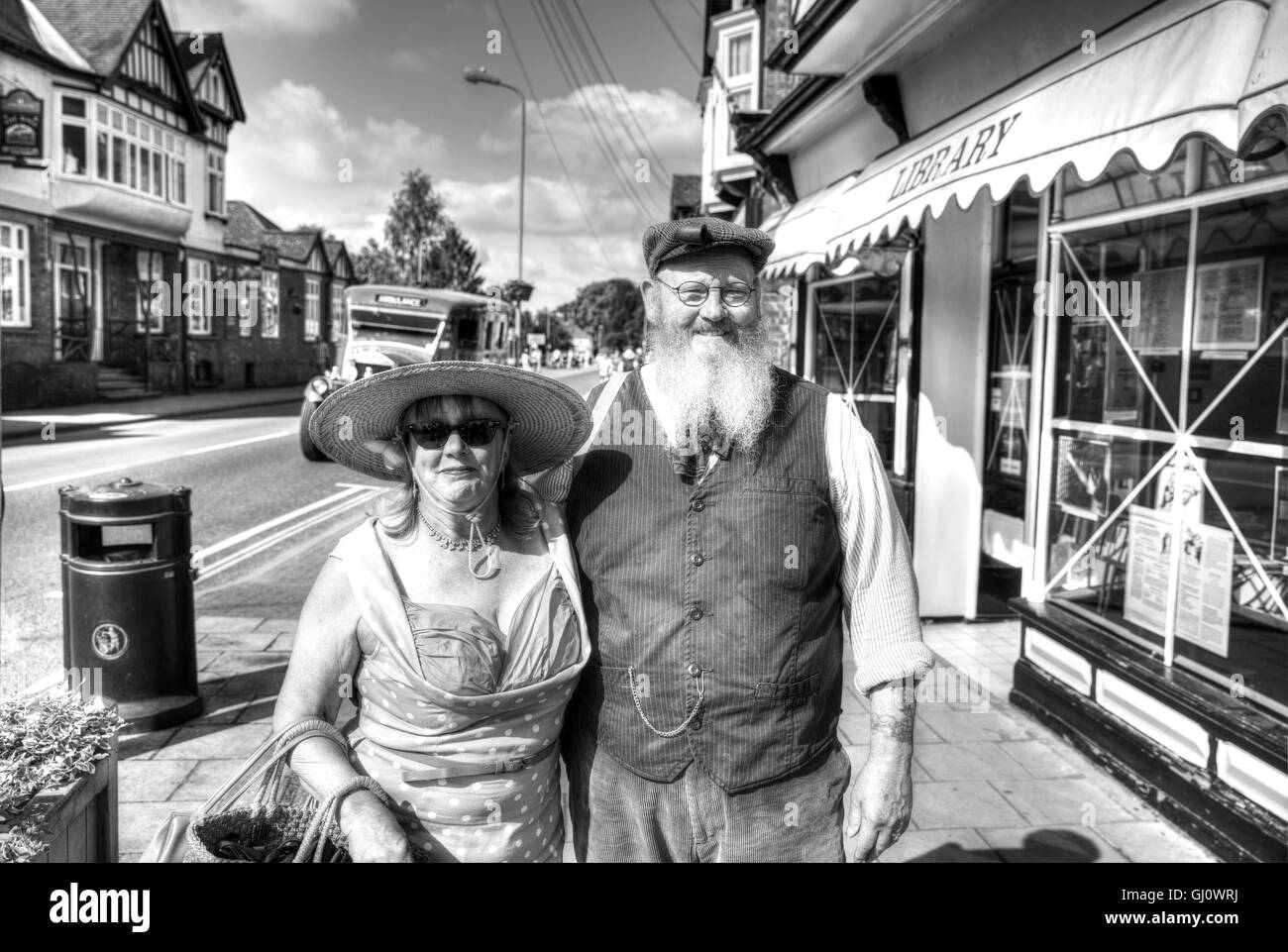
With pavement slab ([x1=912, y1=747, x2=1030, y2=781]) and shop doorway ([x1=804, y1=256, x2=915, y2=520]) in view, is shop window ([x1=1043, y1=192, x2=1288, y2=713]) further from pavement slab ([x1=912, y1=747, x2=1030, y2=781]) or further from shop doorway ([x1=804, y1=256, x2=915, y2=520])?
shop doorway ([x1=804, y1=256, x2=915, y2=520])

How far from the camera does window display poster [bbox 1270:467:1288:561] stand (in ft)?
12.8

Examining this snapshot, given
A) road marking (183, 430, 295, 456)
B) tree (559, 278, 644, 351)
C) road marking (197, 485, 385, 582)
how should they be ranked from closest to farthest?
road marking (197, 485, 385, 582) < road marking (183, 430, 295, 456) < tree (559, 278, 644, 351)

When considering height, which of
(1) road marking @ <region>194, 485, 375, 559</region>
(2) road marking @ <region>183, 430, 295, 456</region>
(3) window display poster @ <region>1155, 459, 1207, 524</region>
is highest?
(3) window display poster @ <region>1155, 459, 1207, 524</region>

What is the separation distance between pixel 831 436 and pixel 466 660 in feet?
3.00

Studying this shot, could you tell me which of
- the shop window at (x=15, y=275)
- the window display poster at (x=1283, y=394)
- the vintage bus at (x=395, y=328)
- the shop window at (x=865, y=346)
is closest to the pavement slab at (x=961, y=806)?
the window display poster at (x=1283, y=394)

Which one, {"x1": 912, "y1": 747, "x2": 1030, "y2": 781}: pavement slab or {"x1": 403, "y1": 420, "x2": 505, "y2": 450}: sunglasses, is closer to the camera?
{"x1": 403, "y1": 420, "x2": 505, "y2": 450}: sunglasses

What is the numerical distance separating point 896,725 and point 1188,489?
293 centimetres

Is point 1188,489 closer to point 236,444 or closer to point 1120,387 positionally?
point 1120,387

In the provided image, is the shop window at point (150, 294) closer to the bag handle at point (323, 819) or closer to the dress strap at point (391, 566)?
the dress strap at point (391, 566)

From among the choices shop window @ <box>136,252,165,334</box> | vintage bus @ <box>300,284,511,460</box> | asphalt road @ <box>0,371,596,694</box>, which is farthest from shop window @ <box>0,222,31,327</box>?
vintage bus @ <box>300,284,511,460</box>

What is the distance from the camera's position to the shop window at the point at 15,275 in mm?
22172

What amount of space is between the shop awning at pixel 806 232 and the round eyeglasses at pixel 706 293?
3.61 m

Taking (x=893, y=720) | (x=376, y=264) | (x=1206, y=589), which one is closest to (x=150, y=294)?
(x=1206, y=589)

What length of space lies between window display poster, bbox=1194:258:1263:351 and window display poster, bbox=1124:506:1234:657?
783 millimetres
